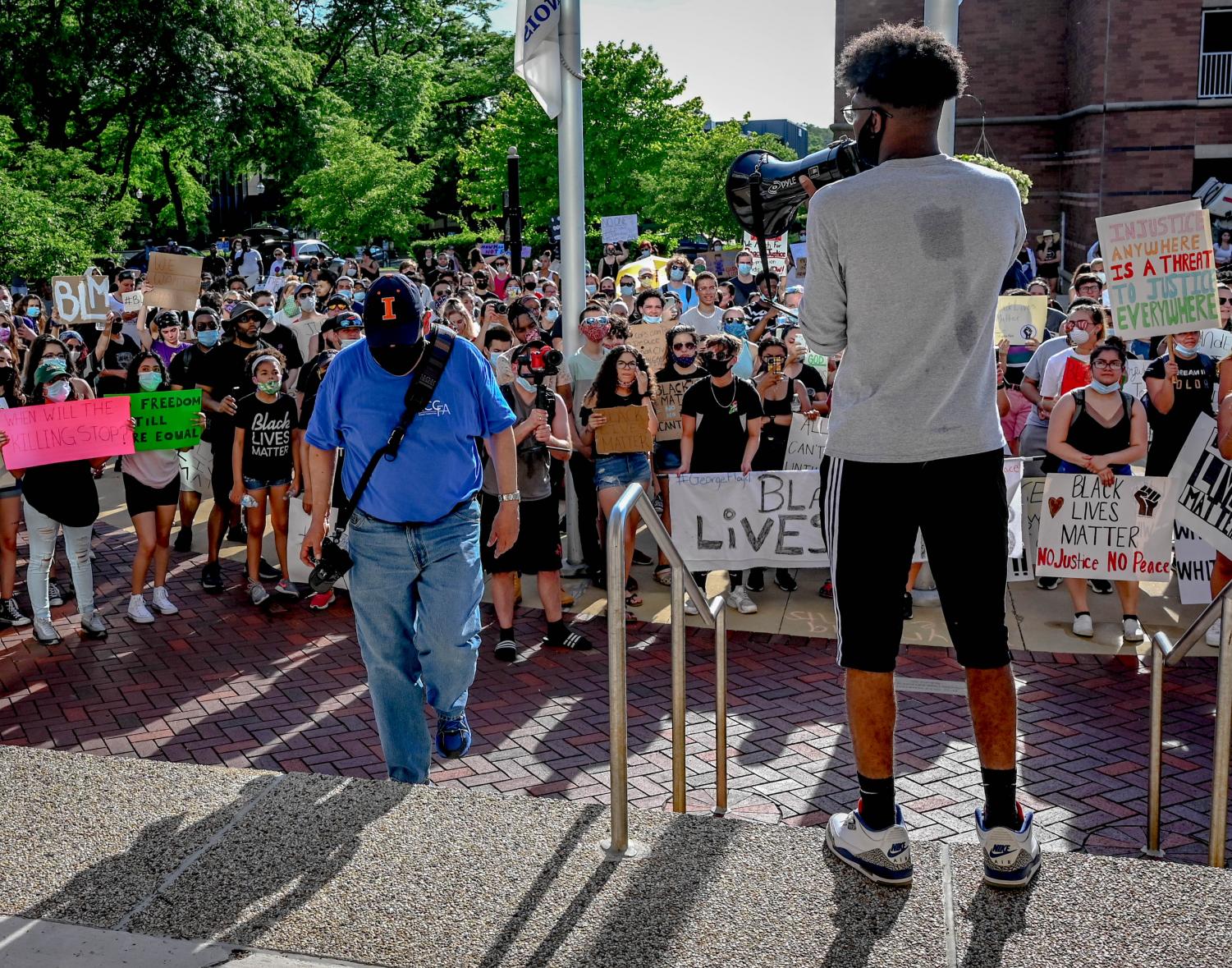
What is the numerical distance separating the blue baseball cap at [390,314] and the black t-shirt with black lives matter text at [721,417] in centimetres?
462

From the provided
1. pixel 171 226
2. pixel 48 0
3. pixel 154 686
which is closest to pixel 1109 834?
pixel 154 686

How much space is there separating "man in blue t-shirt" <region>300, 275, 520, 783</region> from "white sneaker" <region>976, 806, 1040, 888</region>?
6.52ft

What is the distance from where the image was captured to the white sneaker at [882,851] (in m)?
3.31

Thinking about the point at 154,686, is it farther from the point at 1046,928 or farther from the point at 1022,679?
the point at 1046,928

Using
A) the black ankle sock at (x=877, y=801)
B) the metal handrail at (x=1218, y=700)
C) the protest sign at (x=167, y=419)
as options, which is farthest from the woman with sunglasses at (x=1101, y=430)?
the protest sign at (x=167, y=419)

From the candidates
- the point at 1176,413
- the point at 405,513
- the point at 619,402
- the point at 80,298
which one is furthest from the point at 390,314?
the point at 80,298

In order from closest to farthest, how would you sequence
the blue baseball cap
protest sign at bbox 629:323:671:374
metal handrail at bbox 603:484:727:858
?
metal handrail at bbox 603:484:727:858, the blue baseball cap, protest sign at bbox 629:323:671:374

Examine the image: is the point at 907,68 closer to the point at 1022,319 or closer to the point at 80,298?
the point at 1022,319

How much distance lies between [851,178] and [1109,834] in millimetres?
3462

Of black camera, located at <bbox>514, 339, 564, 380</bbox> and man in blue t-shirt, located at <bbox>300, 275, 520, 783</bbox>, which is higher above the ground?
black camera, located at <bbox>514, 339, 564, 380</bbox>

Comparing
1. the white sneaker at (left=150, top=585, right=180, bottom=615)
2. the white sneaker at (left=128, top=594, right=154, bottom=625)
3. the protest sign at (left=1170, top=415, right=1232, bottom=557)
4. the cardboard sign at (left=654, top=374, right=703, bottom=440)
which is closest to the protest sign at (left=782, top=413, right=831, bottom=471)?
the cardboard sign at (left=654, top=374, right=703, bottom=440)

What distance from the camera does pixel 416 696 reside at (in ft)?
15.1

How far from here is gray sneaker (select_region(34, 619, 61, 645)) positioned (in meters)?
7.97

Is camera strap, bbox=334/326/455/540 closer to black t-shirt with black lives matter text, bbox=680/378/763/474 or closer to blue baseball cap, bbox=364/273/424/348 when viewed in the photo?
blue baseball cap, bbox=364/273/424/348
